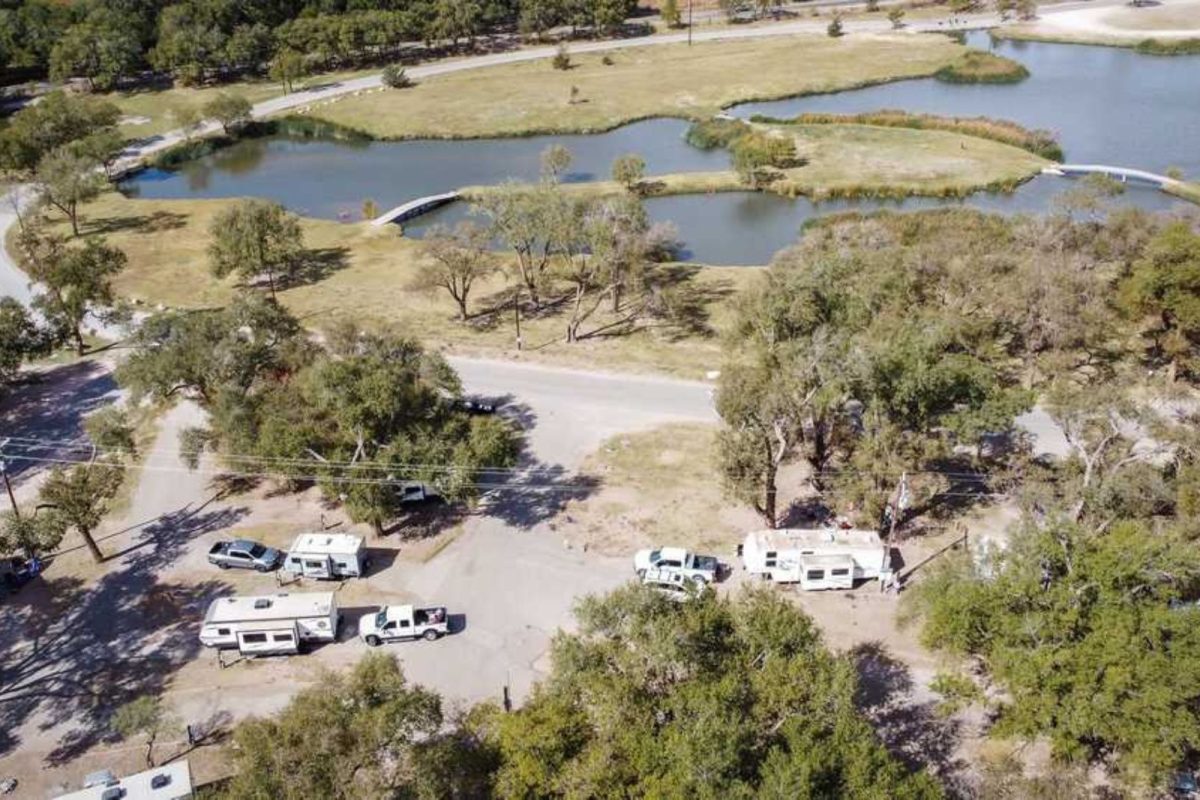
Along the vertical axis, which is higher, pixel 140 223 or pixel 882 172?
pixel 140 223

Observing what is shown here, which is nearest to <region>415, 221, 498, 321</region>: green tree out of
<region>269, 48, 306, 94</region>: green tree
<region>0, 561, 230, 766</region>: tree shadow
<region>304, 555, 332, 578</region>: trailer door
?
<region>304, 555, 332, 578</region>: trailer door

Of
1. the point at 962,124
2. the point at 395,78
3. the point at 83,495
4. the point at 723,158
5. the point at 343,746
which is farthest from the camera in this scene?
the point at 395,78

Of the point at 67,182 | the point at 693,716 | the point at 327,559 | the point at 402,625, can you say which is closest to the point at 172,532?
the point at 327,559

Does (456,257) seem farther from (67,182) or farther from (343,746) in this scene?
(67,182)

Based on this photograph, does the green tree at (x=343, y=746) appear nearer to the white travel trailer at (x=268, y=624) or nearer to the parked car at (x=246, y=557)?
the white travel trailer at (x=268, y=624)

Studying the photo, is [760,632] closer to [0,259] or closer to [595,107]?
[0,259]

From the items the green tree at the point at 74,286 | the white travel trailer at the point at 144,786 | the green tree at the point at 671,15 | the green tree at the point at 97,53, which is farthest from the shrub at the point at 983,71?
the white travel trailer at the point at 144,786
